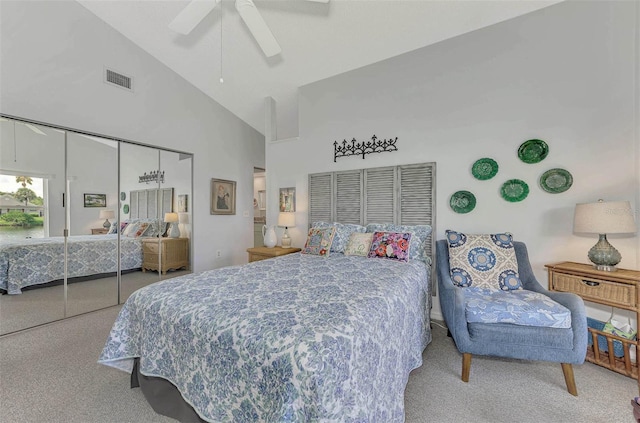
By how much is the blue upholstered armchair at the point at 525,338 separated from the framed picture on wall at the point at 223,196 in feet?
13.6

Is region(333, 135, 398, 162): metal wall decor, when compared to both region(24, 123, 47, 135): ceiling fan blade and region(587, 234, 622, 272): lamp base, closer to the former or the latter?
region(587, 234, 622, 272): lamp base

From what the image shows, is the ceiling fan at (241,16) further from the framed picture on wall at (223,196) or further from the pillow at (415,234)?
the framed picture on wall at (223,196)

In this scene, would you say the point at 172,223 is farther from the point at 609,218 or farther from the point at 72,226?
the point at 609,218

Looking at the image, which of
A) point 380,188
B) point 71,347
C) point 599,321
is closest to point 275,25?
point 380,188

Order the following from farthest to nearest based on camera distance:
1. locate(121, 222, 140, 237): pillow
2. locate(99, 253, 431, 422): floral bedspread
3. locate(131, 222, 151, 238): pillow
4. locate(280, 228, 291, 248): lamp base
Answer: locate(280, 228, 291, 248): lamp base, locate(131, 222, 151, 238): pillow, locate(121, 222, 140, 237): pillow, locate(99, 253, 431, 422): floral bedspread

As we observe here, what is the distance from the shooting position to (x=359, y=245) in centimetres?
290

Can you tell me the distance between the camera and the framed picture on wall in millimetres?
4785

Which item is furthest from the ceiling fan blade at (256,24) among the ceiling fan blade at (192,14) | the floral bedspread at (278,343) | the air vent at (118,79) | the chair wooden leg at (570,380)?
the chair wooden leg at (570,380)

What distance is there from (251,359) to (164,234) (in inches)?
143

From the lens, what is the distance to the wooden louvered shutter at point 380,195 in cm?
328

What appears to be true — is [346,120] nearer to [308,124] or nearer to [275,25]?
[308,124]

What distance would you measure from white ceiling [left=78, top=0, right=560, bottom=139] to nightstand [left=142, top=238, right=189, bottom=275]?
2.68 metres

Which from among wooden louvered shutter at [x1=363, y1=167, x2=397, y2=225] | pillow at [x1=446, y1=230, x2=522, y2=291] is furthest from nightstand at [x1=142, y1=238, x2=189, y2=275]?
pillow at [x1=446, y1=230, x2=522, y2=291]

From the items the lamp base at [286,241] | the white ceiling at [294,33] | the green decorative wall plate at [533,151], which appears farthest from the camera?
the lamp base at [286,241]
